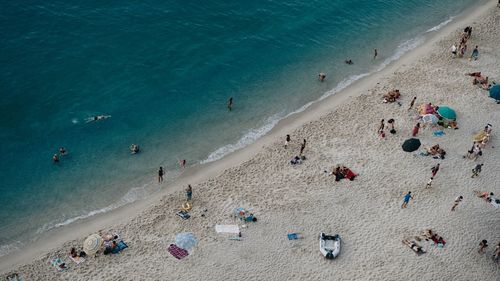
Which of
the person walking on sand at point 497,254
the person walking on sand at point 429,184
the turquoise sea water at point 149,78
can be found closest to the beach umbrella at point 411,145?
the person walking on sand at point 429,184

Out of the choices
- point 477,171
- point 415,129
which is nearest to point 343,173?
point 415,129

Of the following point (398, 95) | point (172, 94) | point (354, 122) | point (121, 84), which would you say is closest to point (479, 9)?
point (398, 95)

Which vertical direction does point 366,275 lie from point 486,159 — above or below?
below

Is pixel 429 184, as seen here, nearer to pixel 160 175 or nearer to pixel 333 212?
pixel 333 212

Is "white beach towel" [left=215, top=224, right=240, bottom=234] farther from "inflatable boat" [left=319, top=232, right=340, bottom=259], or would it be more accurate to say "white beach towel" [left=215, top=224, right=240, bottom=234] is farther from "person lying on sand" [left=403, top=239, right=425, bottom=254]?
"person lying on sand" [left=403, top=239, right=425, bottom=254]

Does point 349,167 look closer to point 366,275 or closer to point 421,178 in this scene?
point 421,178

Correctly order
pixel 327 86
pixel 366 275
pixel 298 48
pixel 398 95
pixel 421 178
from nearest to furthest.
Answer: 1. pixel 366 275
2. pixel 421 178
3. pixel 398 95
4. pixel 327 86
5. pixel 298 48

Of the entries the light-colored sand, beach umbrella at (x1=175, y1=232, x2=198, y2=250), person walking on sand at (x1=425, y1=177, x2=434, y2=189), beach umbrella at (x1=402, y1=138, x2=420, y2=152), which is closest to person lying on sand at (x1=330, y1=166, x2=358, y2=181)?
the light-colored sand

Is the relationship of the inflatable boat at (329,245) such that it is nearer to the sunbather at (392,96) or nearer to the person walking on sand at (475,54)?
the sunbather at (392,96)
